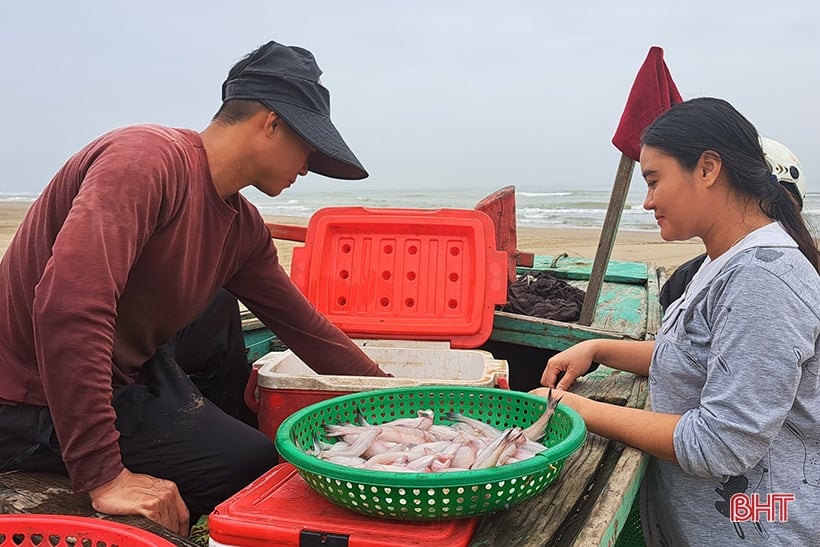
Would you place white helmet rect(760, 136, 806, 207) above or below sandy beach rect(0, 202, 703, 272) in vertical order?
above

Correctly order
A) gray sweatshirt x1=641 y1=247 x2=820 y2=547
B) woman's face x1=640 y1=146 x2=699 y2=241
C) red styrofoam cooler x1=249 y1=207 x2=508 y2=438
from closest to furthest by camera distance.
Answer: gray sweatshirt x1=641 y1=247 x2=820 y2=547, woman's face x1=640 y1=146 x2=699 y2=241, red styrofoam cooler x1=249 y1=207 x2=508 y2=438

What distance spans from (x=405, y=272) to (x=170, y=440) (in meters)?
1.67

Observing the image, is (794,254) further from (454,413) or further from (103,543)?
(103,543)

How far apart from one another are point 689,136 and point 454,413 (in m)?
1.06

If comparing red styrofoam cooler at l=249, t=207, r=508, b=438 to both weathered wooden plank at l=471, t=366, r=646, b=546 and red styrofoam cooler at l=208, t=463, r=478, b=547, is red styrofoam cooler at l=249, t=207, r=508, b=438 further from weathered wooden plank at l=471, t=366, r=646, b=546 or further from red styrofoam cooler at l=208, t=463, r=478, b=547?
red styrofoam cooler at l=208, t=463, r=478, b=547

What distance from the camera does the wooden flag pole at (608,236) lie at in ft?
12.5

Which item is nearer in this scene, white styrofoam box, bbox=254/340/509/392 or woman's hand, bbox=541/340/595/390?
woman's hand, bbox=541/340/595/390

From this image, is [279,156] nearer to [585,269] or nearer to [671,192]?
[671,192]

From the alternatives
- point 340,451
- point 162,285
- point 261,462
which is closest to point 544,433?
point 340,451

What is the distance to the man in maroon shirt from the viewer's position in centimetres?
179

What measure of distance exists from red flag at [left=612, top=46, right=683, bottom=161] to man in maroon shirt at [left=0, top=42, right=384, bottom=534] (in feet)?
5.39
